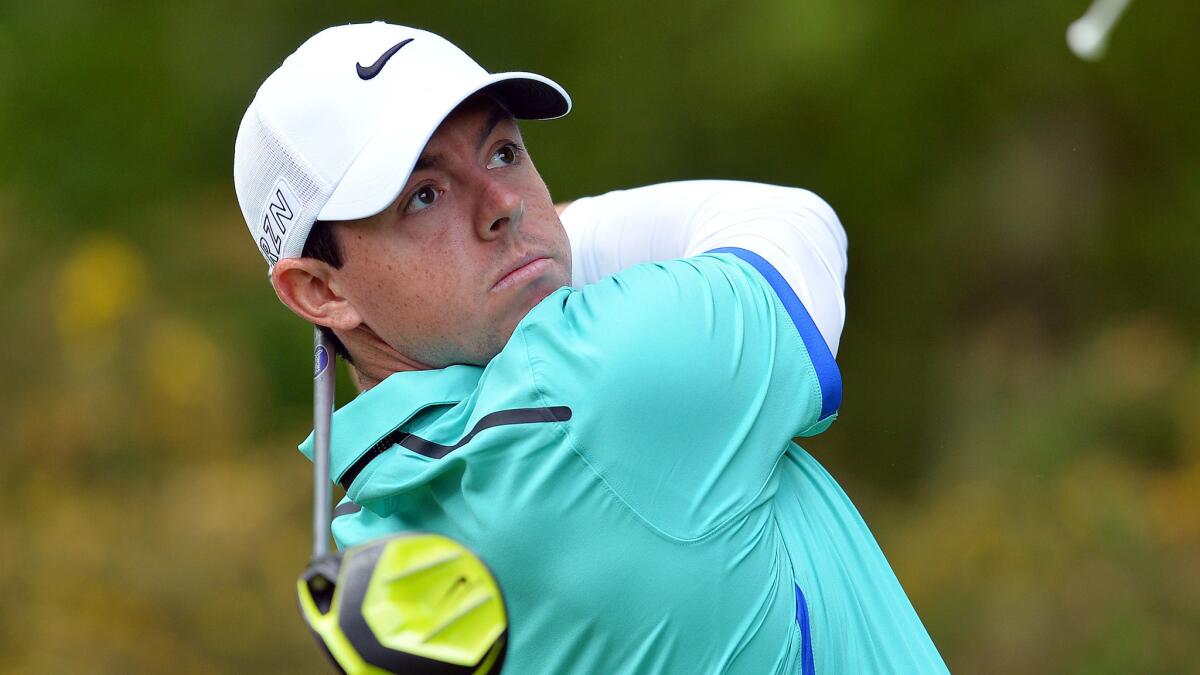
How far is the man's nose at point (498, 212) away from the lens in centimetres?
157

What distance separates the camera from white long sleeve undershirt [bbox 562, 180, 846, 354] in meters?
1.54

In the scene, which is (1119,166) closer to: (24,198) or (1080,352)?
(1080,352)

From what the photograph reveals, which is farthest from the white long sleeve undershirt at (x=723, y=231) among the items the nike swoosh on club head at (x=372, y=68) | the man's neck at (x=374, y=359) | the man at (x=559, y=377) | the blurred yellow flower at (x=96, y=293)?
the blurred yellow flower at (x=96, y=293)

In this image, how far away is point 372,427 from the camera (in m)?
1.54

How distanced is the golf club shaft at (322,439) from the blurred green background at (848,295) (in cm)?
320

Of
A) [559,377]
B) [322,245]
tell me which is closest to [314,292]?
[322,245]

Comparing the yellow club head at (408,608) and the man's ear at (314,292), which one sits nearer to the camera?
the yellow club head at (408,608)

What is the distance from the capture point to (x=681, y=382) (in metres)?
1.40

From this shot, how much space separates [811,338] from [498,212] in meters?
0.36

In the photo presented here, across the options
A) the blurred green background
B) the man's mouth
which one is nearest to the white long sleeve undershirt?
the man's mouth

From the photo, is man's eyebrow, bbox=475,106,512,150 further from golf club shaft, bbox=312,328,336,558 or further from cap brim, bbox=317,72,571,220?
golf club shaft, bbox=312,328,336,558

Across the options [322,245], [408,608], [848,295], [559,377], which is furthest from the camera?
[848,295]

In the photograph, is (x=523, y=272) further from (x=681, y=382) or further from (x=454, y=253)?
(x=681, y=382)

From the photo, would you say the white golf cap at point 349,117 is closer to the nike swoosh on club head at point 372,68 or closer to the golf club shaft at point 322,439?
the nike swoosh on club head at point 372,68
